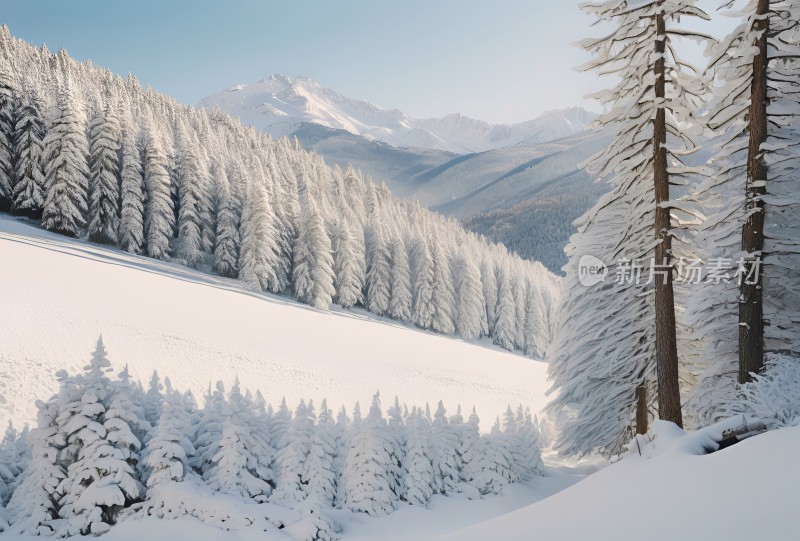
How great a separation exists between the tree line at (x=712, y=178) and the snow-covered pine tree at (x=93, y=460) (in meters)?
10.6

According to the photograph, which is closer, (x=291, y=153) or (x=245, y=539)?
(x=245, y=539)

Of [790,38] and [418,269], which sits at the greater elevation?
[790,38]

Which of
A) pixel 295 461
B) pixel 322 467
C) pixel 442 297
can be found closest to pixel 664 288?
pixel 322 467

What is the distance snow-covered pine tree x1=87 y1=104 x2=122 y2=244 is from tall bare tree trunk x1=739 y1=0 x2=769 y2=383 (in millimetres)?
46997

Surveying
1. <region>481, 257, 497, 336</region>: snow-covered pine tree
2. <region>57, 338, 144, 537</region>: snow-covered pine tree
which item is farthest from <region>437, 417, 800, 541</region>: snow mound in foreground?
<region>481, 257, 497, 336</region>: snow-covered pine tree

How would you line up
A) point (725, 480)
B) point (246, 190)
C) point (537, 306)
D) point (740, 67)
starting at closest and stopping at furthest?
point (725, 480) → point (740, 67) → point (246, 190) → point (537, 306)

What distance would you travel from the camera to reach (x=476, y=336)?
2350 inches

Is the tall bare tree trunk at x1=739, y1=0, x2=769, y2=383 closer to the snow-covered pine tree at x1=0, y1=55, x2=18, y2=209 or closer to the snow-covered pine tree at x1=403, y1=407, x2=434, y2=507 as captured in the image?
the snow-covered pine tree at x1=403, y1=407, x2=434, y2=507

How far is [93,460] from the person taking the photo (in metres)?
8.87

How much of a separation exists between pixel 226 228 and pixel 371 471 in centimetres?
4247

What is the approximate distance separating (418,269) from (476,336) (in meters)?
11.3

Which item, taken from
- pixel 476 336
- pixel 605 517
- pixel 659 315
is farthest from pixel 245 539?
pixel 476 336

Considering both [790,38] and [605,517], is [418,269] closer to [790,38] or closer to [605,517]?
[790,38]

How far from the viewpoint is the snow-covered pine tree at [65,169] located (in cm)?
3962
